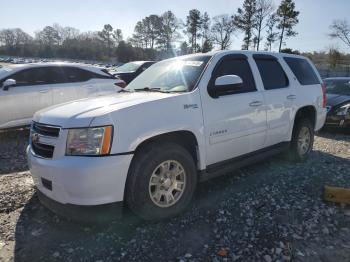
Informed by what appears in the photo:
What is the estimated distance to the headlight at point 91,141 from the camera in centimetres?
288

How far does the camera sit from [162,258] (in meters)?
2.87

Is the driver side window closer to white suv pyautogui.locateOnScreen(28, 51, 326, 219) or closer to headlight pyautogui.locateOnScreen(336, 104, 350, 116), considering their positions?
white suv pyautogui.locateOnScreen(28, 51, 326, 219)

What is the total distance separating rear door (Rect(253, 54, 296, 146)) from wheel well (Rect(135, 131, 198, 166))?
4.67 ft

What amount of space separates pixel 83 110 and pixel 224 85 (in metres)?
1.58

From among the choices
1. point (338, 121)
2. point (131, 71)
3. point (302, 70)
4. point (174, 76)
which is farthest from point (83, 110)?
point (131, 71)

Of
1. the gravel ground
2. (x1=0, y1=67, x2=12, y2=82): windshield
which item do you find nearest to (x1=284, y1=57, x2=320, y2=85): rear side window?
the gravel ground

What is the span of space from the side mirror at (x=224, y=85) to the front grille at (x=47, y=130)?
1.72 metres

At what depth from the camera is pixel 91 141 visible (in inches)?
114

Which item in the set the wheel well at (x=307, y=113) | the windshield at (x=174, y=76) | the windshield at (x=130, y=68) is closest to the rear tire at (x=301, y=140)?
the wheel well at (x=307, y=113)

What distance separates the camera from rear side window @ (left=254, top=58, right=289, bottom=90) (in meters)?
4.64

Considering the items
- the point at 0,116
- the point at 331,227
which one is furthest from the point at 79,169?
the point at 0,116

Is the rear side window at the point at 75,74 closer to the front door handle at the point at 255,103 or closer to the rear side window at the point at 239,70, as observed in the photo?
the rear side window at the point at 239,70

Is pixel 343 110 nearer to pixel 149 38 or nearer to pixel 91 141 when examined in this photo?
pixel 91 141

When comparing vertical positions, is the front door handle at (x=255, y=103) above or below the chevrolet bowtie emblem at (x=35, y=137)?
above
